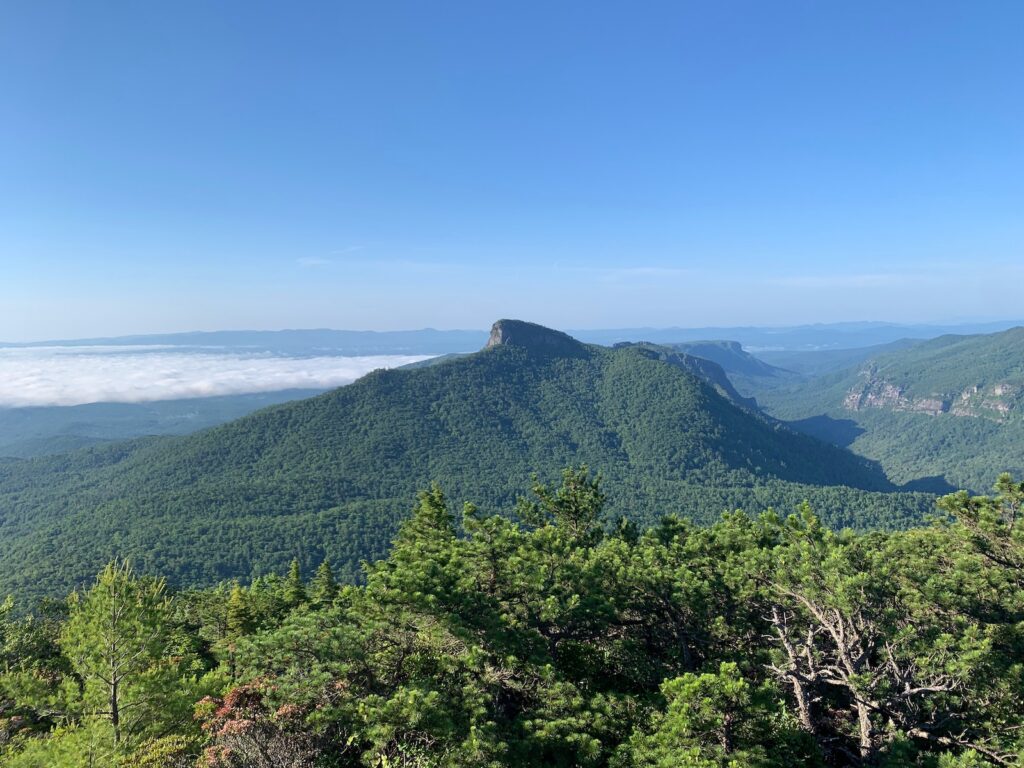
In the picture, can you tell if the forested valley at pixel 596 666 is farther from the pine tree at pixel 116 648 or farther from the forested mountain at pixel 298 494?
the forested mountain at pixel 298 494

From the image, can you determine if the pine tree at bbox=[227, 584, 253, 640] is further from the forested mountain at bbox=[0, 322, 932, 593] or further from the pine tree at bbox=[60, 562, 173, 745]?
the forested mountain at bbox=[0, 322, 932, 593]

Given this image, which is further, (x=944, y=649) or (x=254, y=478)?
(x=254, y=478)

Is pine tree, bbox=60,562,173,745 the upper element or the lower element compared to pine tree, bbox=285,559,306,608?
upper

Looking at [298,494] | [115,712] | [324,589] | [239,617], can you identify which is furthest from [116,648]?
[298,494]

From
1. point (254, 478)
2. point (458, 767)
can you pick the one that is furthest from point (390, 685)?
point (254, 478)

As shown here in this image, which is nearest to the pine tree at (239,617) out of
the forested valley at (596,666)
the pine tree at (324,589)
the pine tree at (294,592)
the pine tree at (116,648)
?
the pine tree at (294,592)

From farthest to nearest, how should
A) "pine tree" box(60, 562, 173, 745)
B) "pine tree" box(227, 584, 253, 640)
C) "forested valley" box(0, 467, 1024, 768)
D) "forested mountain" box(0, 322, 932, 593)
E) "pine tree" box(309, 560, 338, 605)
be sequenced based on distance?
"forested mountain" box(0, 322, 932, 593), "pine tree" box(309, 560, 338, 605), "pine tree" box(227, 584, 253, 640), "pine tree" box(60, 562, 173, 745), "forested valley" box(0, 467, 1024, 768)

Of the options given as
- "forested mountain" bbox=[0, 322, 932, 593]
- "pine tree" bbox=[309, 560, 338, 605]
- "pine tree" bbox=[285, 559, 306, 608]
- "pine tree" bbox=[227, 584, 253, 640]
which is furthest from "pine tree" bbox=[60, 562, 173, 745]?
"forested mountain" bbox=[0, 322, 932, 593]

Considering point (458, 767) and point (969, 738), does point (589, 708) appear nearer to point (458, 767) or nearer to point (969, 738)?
point (458, 767)
